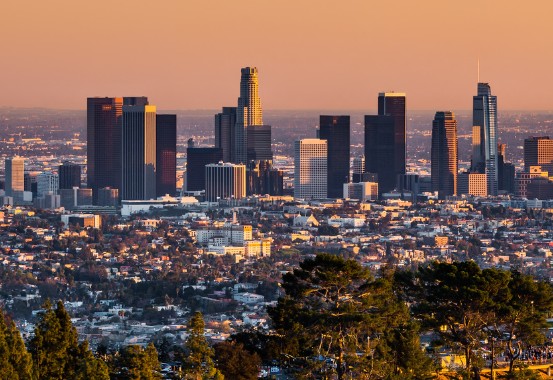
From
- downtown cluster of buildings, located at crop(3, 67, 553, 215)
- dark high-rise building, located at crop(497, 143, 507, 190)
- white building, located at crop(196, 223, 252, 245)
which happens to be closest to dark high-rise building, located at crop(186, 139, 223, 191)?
downtown cluster of buildings, located at crop(3, 67, 553, 215)

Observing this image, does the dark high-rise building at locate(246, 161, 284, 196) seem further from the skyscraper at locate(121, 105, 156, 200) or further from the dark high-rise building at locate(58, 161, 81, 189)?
the dark high-rise building at locate(58, 161, 81, 189)

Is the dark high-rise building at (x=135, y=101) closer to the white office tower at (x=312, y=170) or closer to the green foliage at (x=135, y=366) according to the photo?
the white office tower at (x=312, y=170)

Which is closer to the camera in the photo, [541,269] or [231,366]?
[231,366]

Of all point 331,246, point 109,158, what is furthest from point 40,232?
point 109,158

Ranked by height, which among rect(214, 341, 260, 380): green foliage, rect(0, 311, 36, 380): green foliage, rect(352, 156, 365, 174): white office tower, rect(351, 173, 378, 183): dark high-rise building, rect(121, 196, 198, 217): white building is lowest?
rect(121, 196, 198, 217): white building

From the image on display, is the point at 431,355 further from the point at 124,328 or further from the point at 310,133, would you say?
the point at 310,133

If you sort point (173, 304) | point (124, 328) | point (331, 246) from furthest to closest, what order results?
point (331, 246), point (173, 304), point (124, 328)

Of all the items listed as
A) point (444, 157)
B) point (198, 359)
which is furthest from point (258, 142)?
point (198, 359)
